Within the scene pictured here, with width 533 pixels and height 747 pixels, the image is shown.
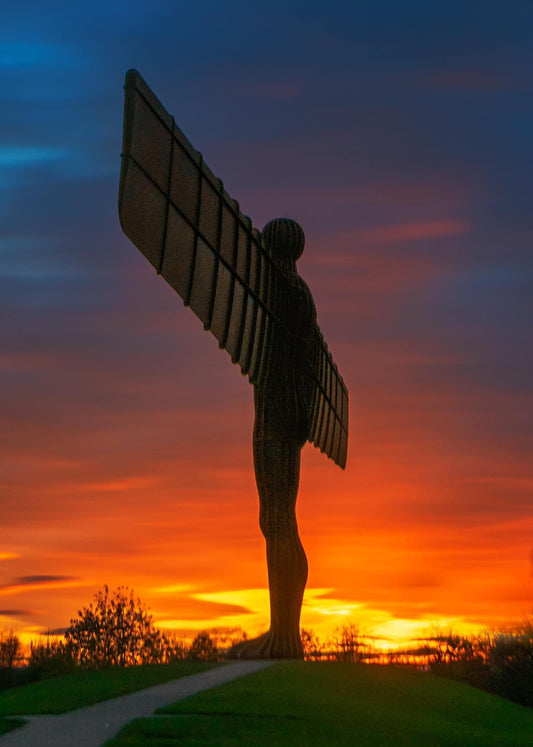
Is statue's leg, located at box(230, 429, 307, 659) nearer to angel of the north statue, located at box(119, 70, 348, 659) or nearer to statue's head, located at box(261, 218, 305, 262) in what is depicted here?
angel of the north statue, located at box(119, 70, 348, 659)

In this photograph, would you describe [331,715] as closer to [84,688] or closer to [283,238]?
[84,688]

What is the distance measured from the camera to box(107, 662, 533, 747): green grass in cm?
966

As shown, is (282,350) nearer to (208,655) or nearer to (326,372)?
(326,372)

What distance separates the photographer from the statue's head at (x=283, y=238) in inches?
671

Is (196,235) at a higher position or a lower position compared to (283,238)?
lower

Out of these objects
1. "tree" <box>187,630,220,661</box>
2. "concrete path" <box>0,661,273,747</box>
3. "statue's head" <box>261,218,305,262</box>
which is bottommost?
"concrete path" <box>0,661,273,747</box>

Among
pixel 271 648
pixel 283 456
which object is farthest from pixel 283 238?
pixel 271 648

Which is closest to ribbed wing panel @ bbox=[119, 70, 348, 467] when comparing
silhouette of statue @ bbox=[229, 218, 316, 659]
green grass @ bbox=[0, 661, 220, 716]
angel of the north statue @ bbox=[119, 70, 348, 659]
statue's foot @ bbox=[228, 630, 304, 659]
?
angel of the north statue @ bbox=[119, 70, 348, 659]

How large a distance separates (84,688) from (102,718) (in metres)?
2.44

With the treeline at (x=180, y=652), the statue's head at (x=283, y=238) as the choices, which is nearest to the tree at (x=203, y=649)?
the treeline at (x=180, y=652)

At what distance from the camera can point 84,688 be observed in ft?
43.2

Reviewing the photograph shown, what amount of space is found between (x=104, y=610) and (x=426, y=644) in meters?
6.95

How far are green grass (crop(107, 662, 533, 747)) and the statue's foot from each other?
70.1 inches

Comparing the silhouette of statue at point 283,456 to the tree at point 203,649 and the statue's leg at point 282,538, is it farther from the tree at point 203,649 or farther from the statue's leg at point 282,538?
the tree at point 203,649
